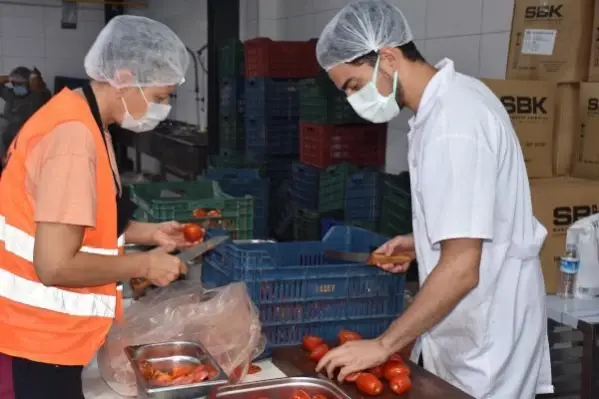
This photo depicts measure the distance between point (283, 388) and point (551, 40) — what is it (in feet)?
5.89

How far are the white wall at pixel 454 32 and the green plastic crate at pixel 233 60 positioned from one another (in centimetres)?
57

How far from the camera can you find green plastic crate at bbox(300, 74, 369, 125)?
14.0 feet

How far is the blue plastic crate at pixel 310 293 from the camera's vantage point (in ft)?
5.72

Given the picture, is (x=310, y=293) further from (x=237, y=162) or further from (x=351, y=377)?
(x=237, y=162)

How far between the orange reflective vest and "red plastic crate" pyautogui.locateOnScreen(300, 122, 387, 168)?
290 centimetres

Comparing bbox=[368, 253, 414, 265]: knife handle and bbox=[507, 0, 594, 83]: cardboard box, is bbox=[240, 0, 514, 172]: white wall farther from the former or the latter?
bbox=[368, 253, 414, 265]: knife handle

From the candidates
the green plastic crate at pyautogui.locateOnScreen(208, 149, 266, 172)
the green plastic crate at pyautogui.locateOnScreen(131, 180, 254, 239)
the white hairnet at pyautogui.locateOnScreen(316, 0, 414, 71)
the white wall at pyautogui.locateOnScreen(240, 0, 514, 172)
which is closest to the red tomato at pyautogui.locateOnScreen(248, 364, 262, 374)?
the white hairnet at pyautogui.locateOnScreen(316, 0, 414, 71)

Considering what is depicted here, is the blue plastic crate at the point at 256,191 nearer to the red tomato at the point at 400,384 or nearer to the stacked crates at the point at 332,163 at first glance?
the stacked crates at the point at 332,163

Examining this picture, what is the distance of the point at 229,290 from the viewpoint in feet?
5.60

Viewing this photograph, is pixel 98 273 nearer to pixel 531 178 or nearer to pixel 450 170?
pixel 450 170

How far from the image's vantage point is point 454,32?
3588mm

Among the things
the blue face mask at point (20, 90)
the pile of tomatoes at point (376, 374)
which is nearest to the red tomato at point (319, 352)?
the pile of tomatoes at point (376, 374)

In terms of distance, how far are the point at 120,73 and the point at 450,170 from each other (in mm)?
817

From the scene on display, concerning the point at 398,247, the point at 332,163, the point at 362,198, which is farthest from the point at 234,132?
the point at 398,247
